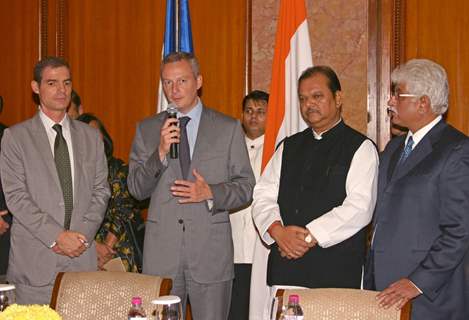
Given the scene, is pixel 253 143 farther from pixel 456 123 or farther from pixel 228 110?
pixel 456 123

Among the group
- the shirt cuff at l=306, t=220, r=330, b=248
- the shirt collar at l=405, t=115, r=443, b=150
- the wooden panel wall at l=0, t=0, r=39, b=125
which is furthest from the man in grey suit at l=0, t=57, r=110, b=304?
the wooden panel wall at l=0, t=0, r=39, b=125

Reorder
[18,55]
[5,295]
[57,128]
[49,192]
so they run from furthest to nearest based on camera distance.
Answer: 1. [18,55]
2. [57,128]
3. [49,192]
4. [5,295]

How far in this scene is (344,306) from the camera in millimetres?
2566

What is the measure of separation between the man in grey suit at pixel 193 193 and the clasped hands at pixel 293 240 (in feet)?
0.91

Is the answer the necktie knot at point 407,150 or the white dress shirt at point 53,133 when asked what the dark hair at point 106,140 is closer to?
the white dress shirt at point 53,133

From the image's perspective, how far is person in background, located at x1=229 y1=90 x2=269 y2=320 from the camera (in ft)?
15.0

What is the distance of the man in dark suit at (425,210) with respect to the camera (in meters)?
2.88

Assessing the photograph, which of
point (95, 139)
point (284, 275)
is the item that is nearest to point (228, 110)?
point (95, 139)

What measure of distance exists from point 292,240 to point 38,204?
1.22m

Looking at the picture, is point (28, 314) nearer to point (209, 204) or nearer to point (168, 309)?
point (168, 309)

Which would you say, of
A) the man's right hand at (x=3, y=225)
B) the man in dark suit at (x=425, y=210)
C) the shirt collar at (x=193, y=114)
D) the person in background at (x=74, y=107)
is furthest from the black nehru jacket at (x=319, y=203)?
the person in background at (x=74, y=107)

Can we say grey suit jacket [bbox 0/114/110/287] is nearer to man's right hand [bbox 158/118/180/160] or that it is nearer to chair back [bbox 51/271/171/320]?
man's right hand [bbox 158/118/180/160]

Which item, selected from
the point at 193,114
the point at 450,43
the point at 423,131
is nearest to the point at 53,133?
the point at 193,114

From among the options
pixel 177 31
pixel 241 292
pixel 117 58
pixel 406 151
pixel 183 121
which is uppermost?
pixel 177 31
